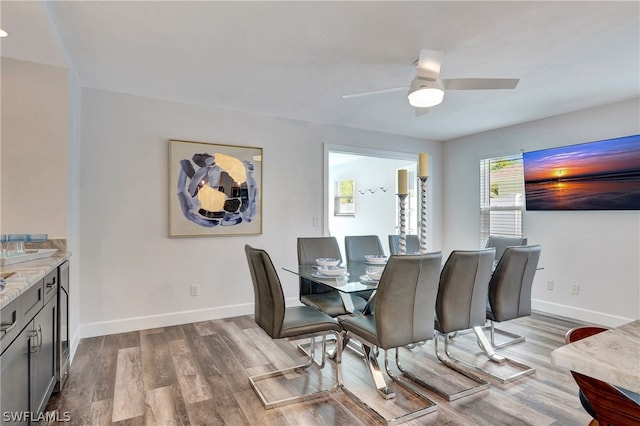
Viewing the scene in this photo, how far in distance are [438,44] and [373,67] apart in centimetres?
54

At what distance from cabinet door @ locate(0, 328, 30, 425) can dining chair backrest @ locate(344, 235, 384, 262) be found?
101 inches

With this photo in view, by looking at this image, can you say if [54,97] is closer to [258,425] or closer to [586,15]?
[258,425]

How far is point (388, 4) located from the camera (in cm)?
197

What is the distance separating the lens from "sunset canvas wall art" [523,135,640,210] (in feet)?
11.5

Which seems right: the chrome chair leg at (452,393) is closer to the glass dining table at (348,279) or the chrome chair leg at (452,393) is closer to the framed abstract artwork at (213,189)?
the glass dining table at (348,279)

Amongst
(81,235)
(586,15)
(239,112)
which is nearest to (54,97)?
(81,235)

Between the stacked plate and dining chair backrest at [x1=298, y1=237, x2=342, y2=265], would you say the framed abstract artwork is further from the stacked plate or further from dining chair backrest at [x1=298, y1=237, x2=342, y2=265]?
the stacked plate

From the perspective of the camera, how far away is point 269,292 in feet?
7.23

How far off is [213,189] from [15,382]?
261 cm

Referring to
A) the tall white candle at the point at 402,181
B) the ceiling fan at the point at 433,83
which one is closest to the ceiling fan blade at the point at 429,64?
the ceiling fan at the point at 433,83

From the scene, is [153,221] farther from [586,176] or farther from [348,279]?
[586,176]

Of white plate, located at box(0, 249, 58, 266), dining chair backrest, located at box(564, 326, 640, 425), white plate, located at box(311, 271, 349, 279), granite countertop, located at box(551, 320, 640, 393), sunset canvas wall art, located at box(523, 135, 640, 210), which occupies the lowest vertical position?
dining chair backrest, located at box(564, 326, 640, 425)

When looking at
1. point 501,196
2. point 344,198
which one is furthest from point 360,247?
point 344,198

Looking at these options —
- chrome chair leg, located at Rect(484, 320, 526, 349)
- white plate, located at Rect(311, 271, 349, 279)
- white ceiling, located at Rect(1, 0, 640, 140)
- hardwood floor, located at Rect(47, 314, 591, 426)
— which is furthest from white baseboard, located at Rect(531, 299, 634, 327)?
white plate, located at Rect(311, 271, 349, 279)
